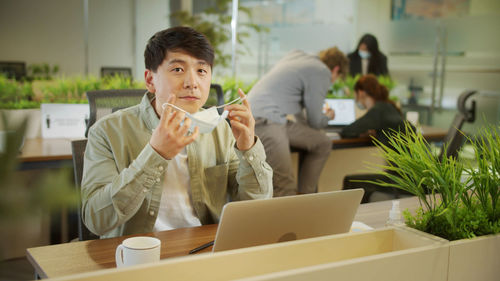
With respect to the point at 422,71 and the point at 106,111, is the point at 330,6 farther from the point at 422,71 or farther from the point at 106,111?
the point at 106,111

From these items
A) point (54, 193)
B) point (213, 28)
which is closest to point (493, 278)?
point (54, 193)

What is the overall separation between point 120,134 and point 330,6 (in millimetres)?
4217

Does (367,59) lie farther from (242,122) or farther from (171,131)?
(171,131)

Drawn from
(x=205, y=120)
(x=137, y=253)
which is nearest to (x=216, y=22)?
(x=205, y=120)

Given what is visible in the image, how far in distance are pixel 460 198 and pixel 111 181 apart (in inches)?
35.0

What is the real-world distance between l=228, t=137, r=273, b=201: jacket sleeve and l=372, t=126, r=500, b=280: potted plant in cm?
43

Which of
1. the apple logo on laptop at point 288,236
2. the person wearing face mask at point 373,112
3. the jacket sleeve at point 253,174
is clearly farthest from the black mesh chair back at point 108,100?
the person wearing face mask at point 373,112

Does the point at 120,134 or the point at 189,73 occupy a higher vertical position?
the point at 189,73

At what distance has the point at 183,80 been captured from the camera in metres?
1.45

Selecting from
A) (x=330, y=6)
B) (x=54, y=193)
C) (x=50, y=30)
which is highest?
(x=330, y=6)

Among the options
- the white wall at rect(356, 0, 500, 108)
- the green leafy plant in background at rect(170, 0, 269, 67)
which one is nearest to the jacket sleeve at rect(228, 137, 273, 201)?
the green leafy plant in background at rect(170, 0, 269, 67)

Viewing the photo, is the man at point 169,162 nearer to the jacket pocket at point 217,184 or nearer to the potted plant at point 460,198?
the jacket pocket at point 217,184

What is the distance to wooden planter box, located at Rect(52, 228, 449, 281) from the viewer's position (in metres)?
0.65

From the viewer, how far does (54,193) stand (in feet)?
1.09
